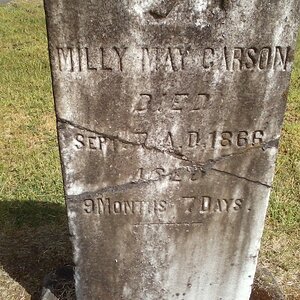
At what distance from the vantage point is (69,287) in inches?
115

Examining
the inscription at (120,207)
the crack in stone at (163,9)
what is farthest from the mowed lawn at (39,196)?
the crack in stone at (163,9)

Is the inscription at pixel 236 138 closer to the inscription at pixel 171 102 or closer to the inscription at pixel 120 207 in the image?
the inscription at pixel 171 102

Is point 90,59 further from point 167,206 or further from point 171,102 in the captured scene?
point 167,206

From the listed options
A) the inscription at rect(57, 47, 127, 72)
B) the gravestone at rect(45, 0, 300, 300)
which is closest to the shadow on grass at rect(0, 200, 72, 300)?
the gravestone at rect(45, 0, 300, 300)

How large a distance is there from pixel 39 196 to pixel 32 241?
652 mm

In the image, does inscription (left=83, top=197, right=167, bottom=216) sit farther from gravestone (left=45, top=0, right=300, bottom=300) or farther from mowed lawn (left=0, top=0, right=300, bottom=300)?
mowed lawn (left=0, top=0, right=300, bottom=300)

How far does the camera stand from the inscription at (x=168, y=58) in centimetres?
192

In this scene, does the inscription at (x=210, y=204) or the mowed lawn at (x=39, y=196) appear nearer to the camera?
the inscription at (x=210, y=204)

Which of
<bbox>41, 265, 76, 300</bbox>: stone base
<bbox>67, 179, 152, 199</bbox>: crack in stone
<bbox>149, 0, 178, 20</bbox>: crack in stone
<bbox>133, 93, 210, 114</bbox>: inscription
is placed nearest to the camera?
<bbox>149, 0, 178, 20</bbox>: crack in stone

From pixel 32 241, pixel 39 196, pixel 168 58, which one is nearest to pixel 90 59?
pixel 168 58

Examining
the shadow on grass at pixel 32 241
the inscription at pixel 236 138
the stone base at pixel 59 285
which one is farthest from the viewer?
the shadow on grass at pixel 32 241

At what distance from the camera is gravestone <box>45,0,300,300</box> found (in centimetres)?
187

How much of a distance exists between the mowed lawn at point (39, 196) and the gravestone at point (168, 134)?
741 mm

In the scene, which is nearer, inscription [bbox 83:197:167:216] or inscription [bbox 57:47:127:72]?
inscription [bbox 57:47:127:72]
